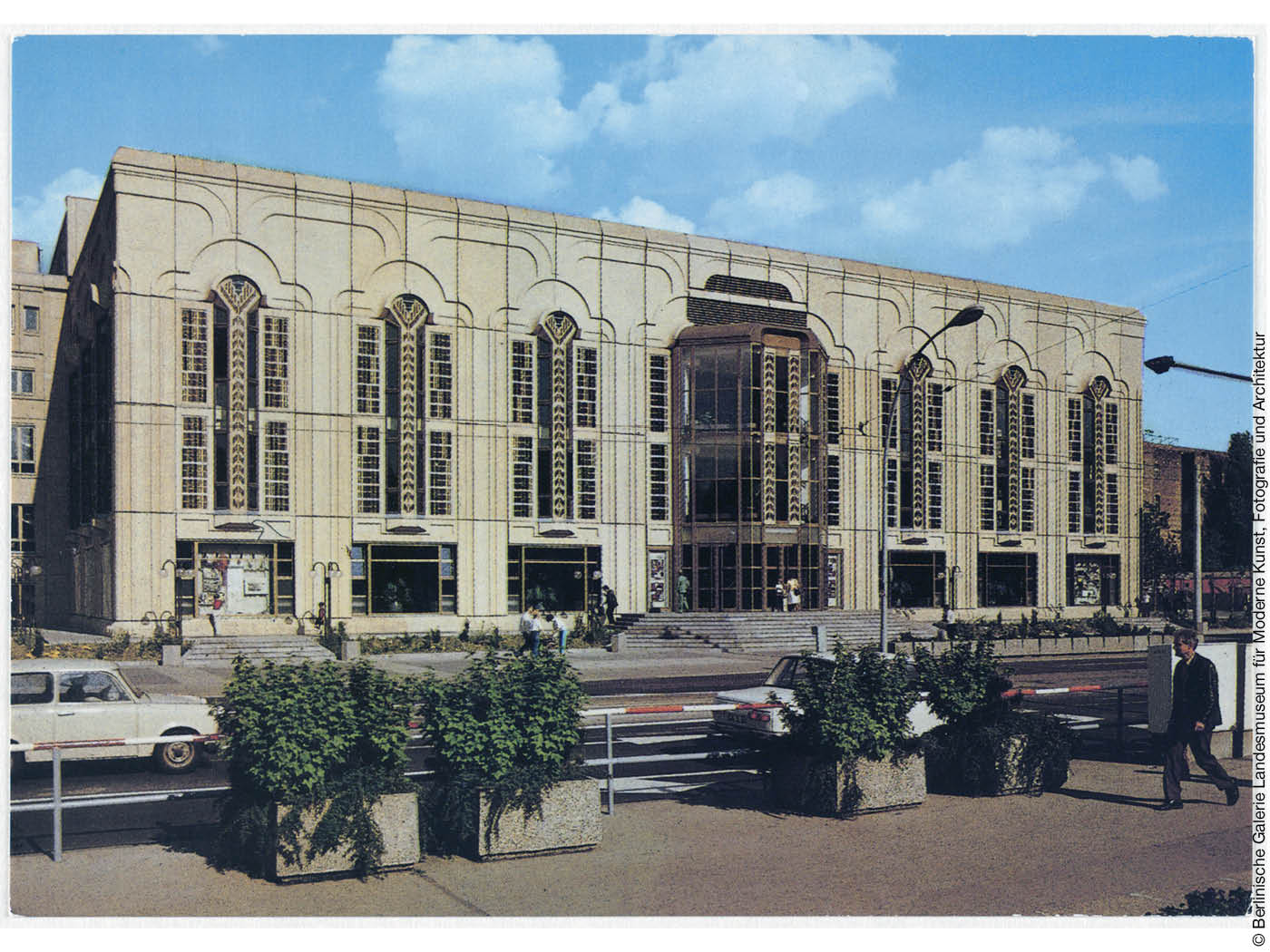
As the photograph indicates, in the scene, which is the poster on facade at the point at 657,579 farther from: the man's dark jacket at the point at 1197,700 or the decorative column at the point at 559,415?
the man's dark jacket at the point at 1197,700

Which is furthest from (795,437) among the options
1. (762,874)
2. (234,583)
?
(762,874)

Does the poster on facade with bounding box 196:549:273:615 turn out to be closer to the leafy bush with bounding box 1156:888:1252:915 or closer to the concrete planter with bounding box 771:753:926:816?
the concrete planter with bounding box 771:753:926:816

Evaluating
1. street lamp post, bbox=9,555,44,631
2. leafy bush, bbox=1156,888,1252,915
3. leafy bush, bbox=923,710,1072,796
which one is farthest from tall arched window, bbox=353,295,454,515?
leafy bush, bbox=1156,888,1252,915

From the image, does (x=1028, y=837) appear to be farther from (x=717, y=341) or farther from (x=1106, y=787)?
(x=717, y=341)

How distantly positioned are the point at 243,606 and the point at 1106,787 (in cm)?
3182

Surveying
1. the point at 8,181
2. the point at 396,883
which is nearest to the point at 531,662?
the point at 396,883

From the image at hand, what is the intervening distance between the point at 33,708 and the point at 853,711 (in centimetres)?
963

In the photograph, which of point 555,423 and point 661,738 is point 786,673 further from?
point 555,423

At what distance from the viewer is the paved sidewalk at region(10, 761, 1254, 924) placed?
31.6 ft

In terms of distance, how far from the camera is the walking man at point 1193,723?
1298cm

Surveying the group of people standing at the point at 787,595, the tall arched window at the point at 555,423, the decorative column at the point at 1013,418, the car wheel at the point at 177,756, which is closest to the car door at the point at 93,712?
the car wheel at the point at 177,756

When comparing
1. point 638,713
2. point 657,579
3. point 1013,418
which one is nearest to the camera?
point 638,713

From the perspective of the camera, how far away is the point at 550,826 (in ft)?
36.1

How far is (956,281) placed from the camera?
54.2 metres
